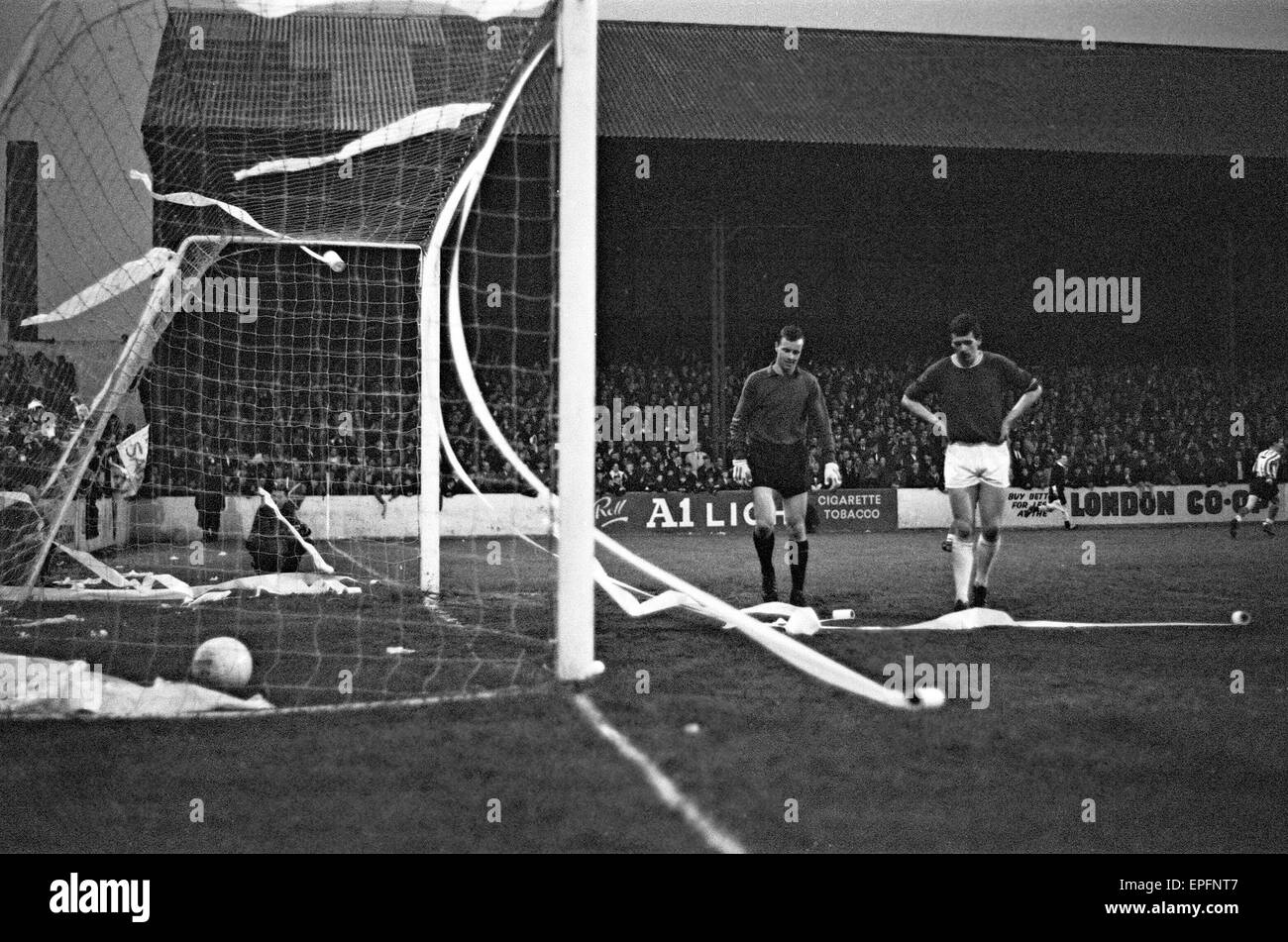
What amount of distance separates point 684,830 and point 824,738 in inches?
52.7

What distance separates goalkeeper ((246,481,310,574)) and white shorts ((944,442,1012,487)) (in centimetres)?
602

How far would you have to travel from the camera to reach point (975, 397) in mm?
8273

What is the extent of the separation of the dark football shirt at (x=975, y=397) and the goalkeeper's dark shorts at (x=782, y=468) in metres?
1.15

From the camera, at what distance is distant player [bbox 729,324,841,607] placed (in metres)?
8.88

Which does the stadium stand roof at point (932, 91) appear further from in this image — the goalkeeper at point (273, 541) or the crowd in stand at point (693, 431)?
the goalkeeper at point (273, 541)

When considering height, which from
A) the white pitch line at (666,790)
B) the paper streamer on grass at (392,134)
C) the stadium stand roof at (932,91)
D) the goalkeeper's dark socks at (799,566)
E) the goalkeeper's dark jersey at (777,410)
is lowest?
the white pitch line at (666,790)

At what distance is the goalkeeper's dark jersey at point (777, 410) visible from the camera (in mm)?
8922

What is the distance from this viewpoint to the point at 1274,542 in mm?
16703

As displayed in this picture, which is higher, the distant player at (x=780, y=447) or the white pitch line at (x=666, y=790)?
the distant player at (x=780, y=447)

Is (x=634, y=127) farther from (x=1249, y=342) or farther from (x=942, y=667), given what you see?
(x=942, y=667)

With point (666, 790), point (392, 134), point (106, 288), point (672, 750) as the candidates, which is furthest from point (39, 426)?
point (666, 790)

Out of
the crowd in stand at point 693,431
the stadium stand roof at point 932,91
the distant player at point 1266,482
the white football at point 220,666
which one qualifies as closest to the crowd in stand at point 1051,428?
the crowd in stand at point 693,431

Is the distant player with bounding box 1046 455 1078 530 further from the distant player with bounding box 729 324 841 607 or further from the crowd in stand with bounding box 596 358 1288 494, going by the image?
the distant player with bounding box 729 324 841 607

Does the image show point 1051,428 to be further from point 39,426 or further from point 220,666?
point 220,666
